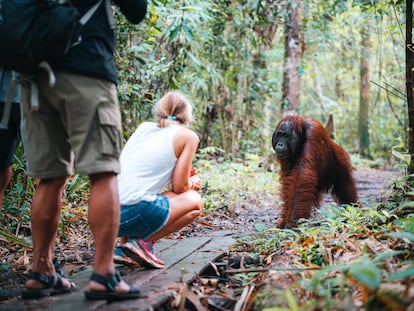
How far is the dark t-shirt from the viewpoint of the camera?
7.58ft

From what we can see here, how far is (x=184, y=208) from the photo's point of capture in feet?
10.6

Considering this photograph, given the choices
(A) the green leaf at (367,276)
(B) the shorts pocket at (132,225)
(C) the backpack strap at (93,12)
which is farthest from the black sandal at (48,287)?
(A) the green leaf at (367,276)

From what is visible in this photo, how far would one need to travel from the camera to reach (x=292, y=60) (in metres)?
9.37

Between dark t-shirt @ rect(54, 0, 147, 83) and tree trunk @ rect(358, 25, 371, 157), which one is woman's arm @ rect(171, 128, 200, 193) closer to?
dark t-shirt @ rect(54, 0, 147, 83)

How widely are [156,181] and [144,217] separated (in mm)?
242

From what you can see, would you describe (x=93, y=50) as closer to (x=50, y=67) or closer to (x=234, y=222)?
(x=50, y=67)

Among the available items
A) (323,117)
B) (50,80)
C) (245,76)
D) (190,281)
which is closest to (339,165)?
(190,281)

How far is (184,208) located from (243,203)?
12.6ft

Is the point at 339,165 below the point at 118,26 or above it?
below

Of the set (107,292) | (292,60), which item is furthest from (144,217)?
(292,60)

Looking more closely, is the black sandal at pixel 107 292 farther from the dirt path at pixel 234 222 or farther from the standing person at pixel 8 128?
the standing person at pixel 8 128

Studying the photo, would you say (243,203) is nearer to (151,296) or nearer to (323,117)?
(151,296)

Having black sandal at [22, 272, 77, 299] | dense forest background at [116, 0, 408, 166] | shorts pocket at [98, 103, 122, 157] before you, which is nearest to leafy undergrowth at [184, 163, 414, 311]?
black sandal at [22, 272, 77, 299]

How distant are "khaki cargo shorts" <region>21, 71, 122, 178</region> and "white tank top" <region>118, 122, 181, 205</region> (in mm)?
664
